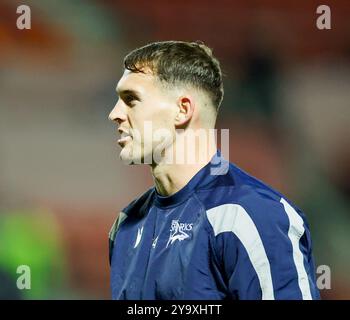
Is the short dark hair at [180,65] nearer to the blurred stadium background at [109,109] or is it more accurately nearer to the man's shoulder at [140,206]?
the man's shoulder at [140,206]

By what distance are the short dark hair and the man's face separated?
0.18 feet

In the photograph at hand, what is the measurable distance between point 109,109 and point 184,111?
111 inches

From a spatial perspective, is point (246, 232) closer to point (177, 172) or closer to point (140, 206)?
point (177, 172)

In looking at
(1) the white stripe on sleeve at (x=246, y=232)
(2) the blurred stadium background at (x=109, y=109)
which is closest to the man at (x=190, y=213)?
(1) the white stripe on sleeve at (x=246, y=232)

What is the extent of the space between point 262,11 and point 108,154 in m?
1.62

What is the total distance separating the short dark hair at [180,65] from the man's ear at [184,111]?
0.07 metres

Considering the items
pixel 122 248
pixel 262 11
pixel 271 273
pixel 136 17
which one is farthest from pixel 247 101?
pixel 271 273

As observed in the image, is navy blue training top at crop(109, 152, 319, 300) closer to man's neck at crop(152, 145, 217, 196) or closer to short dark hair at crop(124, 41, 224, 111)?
man's neck at crop(152, 145, 217, 196)

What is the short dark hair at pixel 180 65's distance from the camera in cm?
256

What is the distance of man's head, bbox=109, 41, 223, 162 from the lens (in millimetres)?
2490

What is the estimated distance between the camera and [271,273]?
2.10 m

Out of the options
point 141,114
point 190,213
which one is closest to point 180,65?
point 141,114

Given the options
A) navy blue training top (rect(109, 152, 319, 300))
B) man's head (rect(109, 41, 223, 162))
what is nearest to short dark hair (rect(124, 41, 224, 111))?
man's head (rect(109, 41, 223, 162))

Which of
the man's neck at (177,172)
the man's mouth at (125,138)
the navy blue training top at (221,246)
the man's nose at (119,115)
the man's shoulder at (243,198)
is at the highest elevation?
the man's nose at (119,115)
